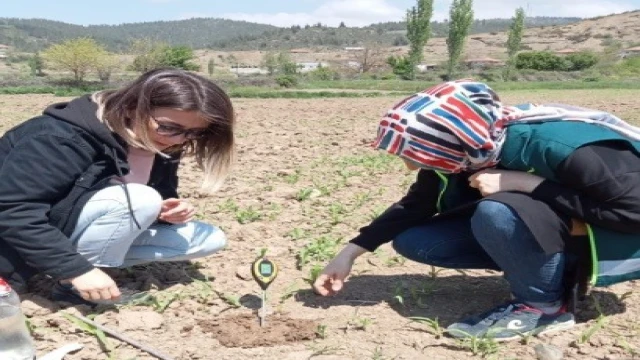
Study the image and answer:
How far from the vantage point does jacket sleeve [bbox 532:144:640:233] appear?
221 cm

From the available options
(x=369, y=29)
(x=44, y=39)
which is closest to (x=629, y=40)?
(x=369, y=29)

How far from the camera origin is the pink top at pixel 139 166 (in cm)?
273

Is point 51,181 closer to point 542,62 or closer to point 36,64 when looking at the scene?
point 36,64

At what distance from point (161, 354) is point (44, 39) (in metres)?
150

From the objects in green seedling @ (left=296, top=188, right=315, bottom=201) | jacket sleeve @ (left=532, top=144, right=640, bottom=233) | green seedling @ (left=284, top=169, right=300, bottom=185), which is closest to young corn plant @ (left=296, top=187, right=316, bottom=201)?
green seedling @ (left=296, top=188, right=315, bottom=201)

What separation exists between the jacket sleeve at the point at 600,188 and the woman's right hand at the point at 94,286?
1.48m

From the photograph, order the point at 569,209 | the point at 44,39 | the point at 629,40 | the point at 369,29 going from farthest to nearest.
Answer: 1. the point at 369,29
2. the point at 44,39
3. the point at 629,40
4. the point at 569,209

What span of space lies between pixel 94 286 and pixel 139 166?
58cm

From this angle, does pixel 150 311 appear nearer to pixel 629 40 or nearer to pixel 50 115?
pixel 50 115

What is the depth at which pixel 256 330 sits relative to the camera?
2.47m

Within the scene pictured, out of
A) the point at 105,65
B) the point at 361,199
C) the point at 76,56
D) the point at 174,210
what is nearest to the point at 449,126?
the point at 174,210

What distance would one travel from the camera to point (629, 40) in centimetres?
9925

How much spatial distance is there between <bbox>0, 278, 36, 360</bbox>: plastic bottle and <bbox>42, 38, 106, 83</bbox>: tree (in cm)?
3867

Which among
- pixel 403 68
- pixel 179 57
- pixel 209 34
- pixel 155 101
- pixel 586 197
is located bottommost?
pixel 209 34
